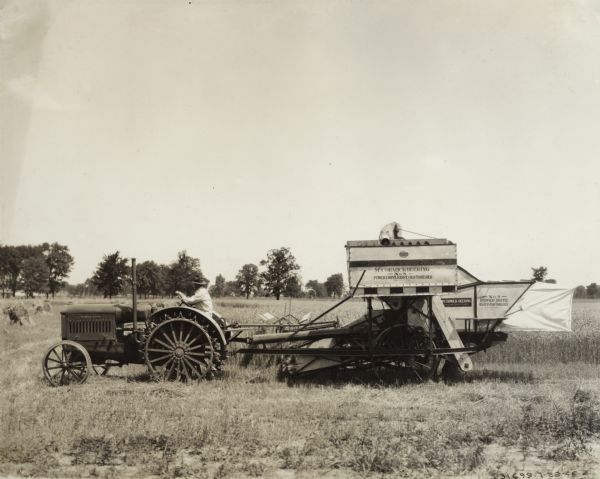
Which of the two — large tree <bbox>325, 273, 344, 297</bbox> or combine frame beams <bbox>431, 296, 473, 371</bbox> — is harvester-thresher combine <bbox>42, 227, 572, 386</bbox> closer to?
combine frame beams <bbox>431, 296, 473, 371</bbox>

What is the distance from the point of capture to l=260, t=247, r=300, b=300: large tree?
70.8 m

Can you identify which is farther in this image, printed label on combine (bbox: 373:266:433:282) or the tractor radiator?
the tractor radiator

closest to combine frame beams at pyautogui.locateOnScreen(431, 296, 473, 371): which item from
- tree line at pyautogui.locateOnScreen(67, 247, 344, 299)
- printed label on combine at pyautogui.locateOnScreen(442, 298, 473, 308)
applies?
printed label on combine at pyautogui.locateOnScreen(442, 298, 473, 308)

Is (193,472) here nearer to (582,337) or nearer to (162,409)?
(162,409)

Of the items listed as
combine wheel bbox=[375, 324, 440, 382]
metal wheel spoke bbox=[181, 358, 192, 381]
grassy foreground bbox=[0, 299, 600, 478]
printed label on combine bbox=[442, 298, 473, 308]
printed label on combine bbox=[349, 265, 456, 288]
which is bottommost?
Answer: grassy foreground bbox=[0, 299, 600, 478]

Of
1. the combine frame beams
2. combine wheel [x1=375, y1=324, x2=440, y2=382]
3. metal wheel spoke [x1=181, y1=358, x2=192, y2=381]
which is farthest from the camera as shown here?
combine wheel [x1=375, y1=324, x2=440, y2=382]

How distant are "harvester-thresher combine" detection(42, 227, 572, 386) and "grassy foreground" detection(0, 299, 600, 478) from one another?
456 mm

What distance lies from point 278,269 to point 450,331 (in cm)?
6310

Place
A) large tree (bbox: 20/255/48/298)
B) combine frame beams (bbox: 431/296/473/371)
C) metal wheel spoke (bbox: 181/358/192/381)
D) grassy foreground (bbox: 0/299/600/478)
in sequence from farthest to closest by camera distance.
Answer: large tree (bbox: 20/255/48/298) → combine frame beams (bbox: 431/296/473/371) → metal wheel spoke (bbox: 181/358/192/381) → grassy foreground (bbox: 0/299/600/478)

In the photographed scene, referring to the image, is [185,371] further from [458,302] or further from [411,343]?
[458,302]

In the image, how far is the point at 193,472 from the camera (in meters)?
4.66

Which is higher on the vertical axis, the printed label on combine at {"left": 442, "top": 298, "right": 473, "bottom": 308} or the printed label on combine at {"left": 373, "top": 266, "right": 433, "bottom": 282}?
the printed label on combine at {"left": 373, "top": 266, "right": 433, "bottom": 282}

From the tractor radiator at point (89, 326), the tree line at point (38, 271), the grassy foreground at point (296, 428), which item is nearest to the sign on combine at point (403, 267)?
the grassy foreground at point (296, 428)

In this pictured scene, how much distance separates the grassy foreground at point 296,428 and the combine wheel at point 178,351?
418mm
